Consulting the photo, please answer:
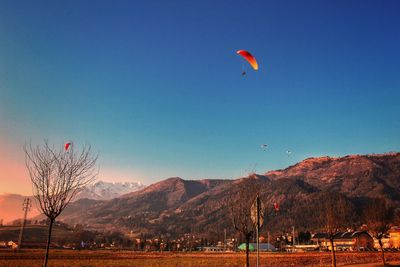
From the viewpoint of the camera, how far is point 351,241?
6526 inches

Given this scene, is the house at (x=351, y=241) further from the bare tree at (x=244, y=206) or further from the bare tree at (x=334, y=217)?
the bare tree at (x=244, y=206)

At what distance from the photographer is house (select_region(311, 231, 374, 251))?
15138cm

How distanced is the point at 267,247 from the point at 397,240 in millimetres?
60450

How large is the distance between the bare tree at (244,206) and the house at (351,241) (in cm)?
13063

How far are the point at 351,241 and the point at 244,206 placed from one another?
160631 mm

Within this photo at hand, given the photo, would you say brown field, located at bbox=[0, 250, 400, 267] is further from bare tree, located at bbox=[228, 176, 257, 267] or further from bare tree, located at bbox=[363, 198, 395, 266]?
bare tree, located at bbox=[228, 176, 257, 267]

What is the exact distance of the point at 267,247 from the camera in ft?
581

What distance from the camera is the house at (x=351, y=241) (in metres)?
151

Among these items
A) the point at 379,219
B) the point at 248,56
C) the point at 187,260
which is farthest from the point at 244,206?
the point at 187,260

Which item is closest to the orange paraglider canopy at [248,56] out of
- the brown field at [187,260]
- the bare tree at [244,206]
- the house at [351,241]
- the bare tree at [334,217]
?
the bare tree at [244,206]

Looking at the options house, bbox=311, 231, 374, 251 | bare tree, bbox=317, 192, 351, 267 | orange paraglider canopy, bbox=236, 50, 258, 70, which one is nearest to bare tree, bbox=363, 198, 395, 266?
bare tree, bbox=317, 192, 351, 267

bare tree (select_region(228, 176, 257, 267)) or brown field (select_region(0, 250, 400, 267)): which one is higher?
bare tree (select_region(228, 176, 257, 267))

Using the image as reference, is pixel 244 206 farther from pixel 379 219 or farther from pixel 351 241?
pixel 351 241

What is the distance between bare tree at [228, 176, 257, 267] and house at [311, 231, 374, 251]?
130634 millimetres
